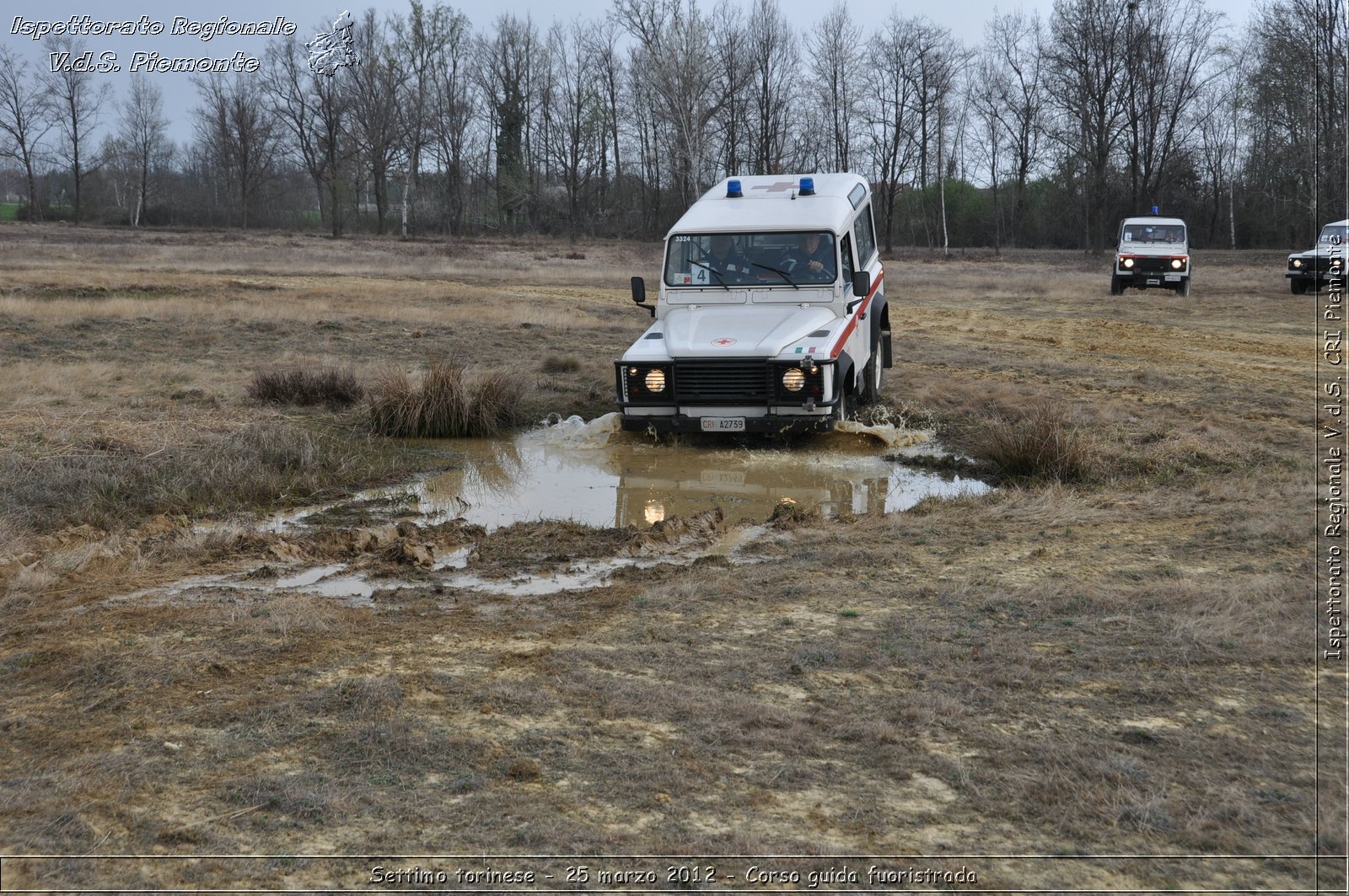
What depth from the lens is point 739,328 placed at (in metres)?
10.6

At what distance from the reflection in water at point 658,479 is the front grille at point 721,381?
0.57m

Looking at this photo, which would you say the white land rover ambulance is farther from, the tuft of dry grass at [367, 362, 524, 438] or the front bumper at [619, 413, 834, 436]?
the tuft of dry grass at [367, 362, 524, 438]

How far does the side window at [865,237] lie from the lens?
12.1 meters

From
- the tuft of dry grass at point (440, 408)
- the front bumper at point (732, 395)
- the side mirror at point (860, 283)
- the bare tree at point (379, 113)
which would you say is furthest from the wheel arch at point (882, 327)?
the bare tree at point (379, 113)

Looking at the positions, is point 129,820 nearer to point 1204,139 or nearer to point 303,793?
point 303,793

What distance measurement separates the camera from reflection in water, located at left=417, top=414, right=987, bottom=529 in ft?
28.6

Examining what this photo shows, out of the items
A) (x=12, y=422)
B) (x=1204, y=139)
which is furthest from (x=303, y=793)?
(x=1204, y=139)

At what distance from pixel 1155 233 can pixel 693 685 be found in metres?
26.2

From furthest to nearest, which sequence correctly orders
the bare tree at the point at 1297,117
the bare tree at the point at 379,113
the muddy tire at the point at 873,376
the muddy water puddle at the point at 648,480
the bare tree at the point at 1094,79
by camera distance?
the bare tree at the point at 379,113, the bare tree at the point at 1094,79, the bare tree at the point at 1297,117, the muddy tire at the point at 873,376, the muddy water puddle at the point at 648,480

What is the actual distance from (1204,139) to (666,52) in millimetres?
29740

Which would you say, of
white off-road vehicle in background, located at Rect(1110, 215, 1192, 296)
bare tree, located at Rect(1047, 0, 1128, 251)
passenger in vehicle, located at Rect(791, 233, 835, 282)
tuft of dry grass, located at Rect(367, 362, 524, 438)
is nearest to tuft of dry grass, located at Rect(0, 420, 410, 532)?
tuft of dry grass, located at Rect(367, 362, 524, 438)

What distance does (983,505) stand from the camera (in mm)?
8086

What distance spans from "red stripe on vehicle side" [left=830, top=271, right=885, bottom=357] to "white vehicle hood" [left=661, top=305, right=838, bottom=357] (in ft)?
0.47

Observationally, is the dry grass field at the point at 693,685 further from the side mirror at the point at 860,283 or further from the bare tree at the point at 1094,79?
the bare tree at the point at 1094,79
